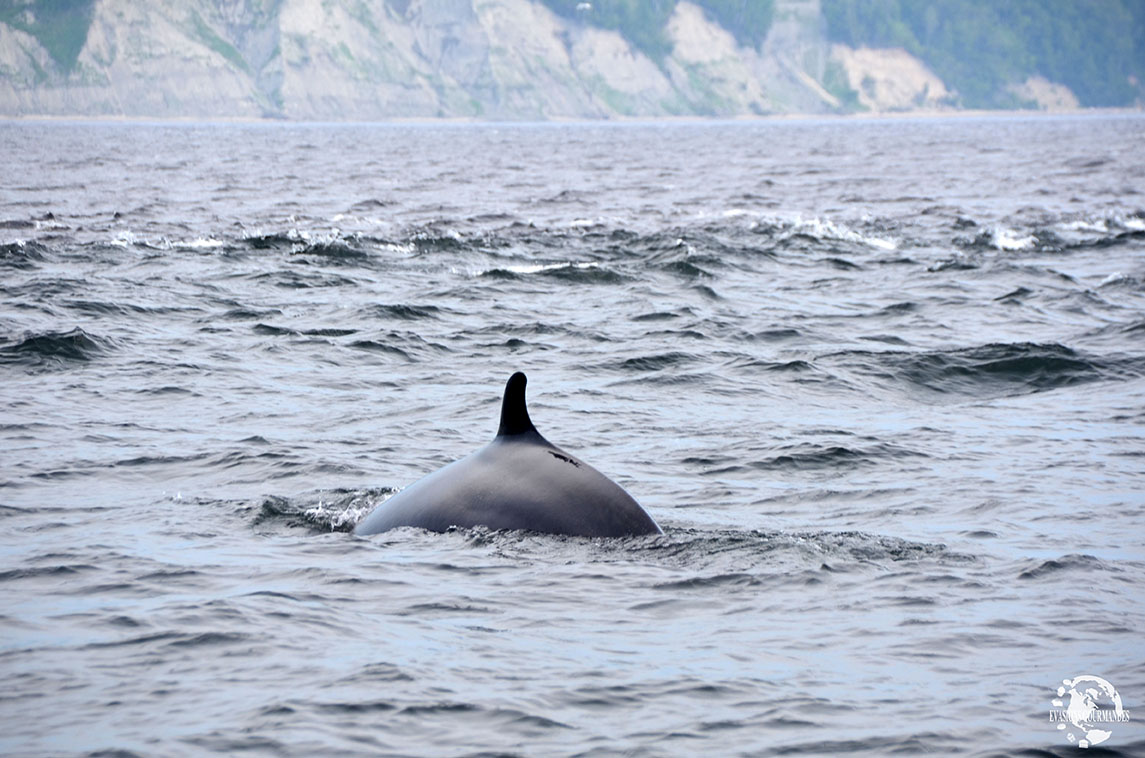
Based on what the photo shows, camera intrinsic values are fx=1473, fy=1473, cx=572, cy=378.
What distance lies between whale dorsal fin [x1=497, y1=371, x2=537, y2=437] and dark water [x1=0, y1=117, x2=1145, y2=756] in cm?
63

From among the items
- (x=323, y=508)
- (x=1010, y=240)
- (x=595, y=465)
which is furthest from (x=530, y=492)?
(x=1010, y=240)

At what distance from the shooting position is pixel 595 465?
11.6 meters

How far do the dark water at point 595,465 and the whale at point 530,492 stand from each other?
0.49 feet

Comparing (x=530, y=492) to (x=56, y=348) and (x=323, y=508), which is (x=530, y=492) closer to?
(x=323, y=508)

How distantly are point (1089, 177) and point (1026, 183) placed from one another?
4.72 m

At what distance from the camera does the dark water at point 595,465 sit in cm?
642

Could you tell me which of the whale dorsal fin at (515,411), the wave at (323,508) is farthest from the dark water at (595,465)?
the whale dorsal fin at (515,411)

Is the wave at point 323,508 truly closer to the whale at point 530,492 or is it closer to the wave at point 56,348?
the whale at point 530,492

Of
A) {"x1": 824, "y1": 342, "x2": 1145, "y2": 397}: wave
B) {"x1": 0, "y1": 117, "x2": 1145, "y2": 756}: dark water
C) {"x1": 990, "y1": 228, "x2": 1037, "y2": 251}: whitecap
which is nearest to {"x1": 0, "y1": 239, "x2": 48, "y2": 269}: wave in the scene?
{"x1": 0, "y1": 117, "x2": 1145, "y2": 756}: dark water

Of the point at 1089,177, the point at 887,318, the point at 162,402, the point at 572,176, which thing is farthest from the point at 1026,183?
the point at 162,402

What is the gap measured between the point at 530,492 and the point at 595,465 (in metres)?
3.35

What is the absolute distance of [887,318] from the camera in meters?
20.0

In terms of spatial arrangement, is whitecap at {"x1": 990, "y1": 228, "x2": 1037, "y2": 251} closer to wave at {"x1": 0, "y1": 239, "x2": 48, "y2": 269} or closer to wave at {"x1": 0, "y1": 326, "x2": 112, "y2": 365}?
wave at {"x1": 0, "y1": 239, "x2": 48, "y2": 269}

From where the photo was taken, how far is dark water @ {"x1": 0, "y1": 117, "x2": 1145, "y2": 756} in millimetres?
6418
